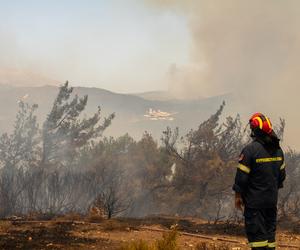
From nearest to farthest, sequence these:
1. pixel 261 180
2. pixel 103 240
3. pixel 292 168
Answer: pixel 261 180 → pixel 103 240 → pixel 292 168

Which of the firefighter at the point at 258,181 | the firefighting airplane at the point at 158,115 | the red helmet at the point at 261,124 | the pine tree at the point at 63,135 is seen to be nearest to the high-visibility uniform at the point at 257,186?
the firefighter at the point at 258,181

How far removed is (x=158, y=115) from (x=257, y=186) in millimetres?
177609

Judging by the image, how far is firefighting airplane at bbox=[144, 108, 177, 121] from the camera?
175925 millimetres

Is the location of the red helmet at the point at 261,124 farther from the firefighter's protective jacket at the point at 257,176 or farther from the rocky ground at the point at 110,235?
the rocky ground at the point at 110,235

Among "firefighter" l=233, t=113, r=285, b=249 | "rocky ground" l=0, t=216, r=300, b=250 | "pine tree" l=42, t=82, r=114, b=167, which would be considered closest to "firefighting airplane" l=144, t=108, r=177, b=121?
"pine tree" l=42, t=82, r=114, b=167

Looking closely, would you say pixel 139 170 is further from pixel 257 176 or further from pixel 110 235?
pixel 257 176

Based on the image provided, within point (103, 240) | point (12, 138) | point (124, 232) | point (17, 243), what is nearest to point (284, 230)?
point (124, 232)

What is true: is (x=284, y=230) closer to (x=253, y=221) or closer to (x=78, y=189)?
(x=253, y=221)

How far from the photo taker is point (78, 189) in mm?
22406

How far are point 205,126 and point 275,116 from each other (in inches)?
4334

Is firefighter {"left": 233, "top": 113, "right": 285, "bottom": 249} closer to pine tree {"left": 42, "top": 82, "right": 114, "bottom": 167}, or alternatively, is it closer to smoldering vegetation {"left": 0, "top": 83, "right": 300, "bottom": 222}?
smoldering vegetation {"left": 0, "top": 83, "right": 300, "bottom": 222}

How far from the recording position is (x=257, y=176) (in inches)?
205

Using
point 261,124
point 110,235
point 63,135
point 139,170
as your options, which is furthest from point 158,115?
point 261,124

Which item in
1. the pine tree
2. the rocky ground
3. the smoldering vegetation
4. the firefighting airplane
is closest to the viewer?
the rocky ground
